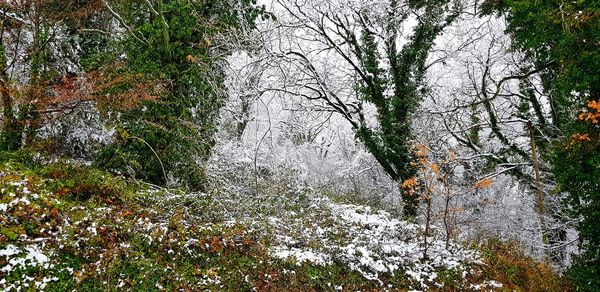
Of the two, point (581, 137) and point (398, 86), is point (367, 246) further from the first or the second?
point (398, 86)

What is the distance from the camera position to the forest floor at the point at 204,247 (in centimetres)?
464

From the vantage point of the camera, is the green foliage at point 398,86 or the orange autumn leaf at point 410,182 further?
the green foliage at point 398,86

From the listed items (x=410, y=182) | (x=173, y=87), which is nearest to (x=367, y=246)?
(x=410, y=182)

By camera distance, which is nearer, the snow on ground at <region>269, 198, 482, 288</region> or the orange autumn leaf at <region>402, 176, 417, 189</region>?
the snow on ground at <region>269, 198, 482, 288</region>

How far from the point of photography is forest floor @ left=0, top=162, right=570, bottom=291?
4645mm

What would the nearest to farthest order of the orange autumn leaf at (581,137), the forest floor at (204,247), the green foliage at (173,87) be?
the forest floor at (204,247)
the orange autumn leaf at (581,137)
the green foliage at (173,87)

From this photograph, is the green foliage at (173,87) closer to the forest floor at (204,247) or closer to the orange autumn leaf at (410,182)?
the forest floor at (204,247)

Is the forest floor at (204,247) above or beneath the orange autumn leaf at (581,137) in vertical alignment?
beneath

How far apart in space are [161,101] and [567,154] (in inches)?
319

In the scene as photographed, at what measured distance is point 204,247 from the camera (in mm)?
5812

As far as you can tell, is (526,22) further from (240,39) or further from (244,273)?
(244,273)

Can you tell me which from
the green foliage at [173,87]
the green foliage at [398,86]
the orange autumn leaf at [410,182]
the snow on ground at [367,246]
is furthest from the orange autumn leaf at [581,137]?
the green foliage at [173,87]

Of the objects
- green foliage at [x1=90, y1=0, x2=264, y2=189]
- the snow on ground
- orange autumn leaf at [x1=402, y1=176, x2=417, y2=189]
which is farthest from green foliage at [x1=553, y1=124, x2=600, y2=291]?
green foliage at [x1=90, y1=0, x2=264, y2=189]

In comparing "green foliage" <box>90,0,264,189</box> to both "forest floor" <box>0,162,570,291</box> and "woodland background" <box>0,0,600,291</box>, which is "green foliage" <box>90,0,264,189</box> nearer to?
"woodland background" <box>0,0,600,291</box>
